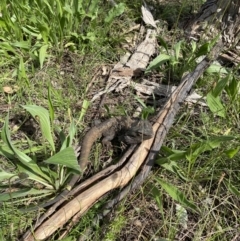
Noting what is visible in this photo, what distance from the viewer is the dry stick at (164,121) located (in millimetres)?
A: 2229

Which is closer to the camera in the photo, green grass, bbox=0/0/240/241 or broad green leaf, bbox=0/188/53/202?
broad green leaf, bbox=0/188/53/202

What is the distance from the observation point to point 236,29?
3.33 meters

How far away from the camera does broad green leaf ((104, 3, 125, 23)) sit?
330 cm

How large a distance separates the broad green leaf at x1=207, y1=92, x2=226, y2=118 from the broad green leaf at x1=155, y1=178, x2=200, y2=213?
0.70 m

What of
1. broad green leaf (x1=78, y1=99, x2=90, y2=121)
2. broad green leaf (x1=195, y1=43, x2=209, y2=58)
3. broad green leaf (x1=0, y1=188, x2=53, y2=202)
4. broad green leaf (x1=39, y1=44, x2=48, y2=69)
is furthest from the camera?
broad green leaf (x1=39, y1=44, x2=48, y2=69)

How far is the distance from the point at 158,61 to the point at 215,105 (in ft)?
2.15

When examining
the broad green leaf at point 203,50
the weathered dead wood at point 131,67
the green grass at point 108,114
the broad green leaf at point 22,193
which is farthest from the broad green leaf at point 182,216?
the broad green leaf at point 203,50

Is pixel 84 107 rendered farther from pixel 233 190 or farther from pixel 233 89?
pixel 233 190

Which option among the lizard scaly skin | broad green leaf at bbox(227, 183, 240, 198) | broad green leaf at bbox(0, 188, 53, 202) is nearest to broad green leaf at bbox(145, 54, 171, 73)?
the lizard scaly skin

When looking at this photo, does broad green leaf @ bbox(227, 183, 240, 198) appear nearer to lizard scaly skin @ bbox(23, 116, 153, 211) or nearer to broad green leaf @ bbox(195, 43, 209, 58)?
lizard scaly skin @ bbox(23, 116, 153, 211)

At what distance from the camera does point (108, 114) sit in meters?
2.86


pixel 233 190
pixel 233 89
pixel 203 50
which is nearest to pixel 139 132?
pixel 233 190

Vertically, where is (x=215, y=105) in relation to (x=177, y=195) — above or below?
above

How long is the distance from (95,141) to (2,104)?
2.67 ft
